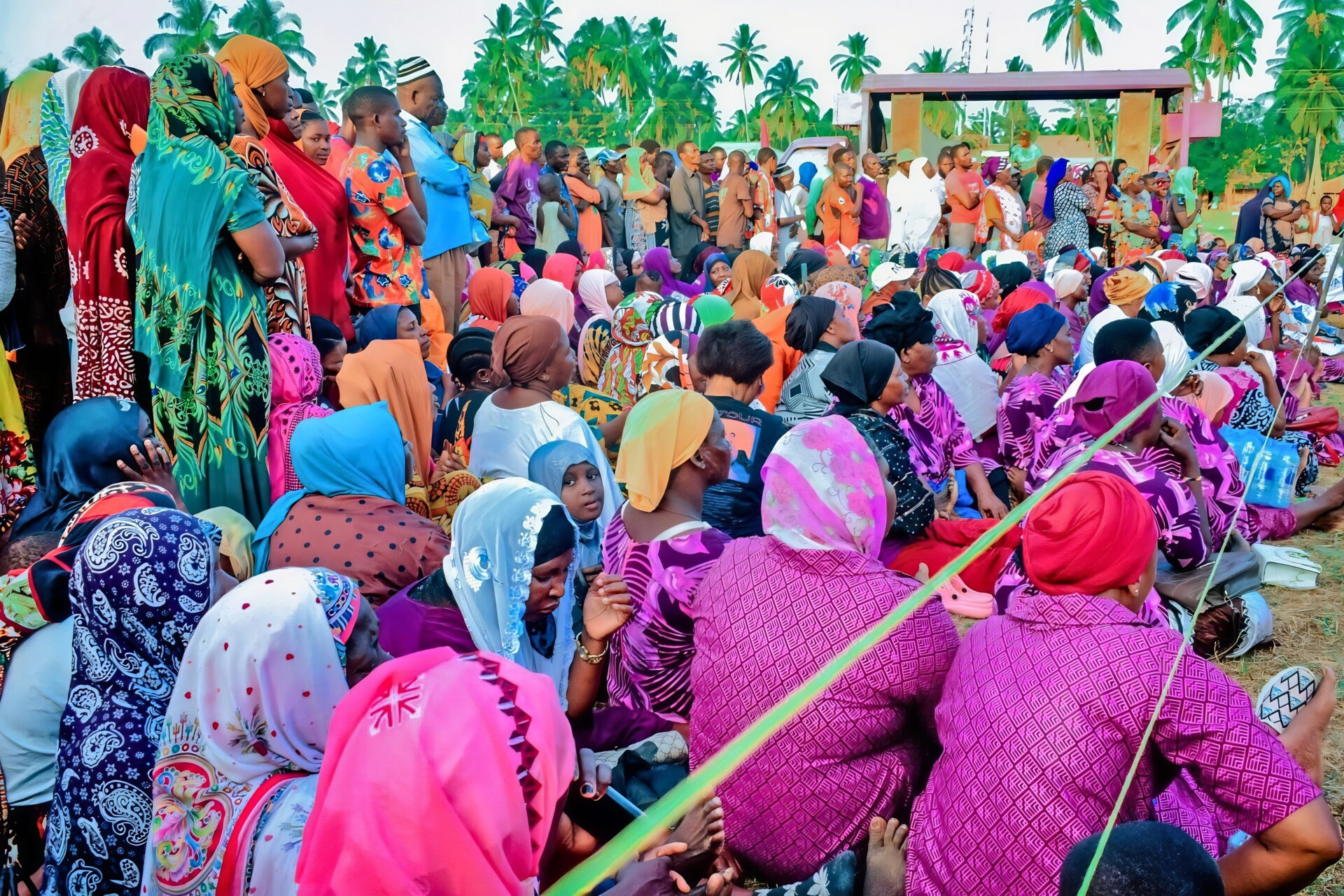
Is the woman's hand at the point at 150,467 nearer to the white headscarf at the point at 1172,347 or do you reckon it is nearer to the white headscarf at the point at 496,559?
the white headscarf at the point at 496,559

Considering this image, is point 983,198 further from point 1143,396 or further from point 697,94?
point 697,94

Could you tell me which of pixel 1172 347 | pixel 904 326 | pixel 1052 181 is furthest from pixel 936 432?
pixel 1052 181

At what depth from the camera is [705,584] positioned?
9.27 feet

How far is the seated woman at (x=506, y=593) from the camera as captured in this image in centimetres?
282

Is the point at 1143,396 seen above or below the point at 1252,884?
above

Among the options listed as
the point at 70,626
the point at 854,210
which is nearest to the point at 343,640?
the point at 70,626

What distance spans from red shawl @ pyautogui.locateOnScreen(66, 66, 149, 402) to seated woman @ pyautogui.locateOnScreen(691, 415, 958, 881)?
2.58 m

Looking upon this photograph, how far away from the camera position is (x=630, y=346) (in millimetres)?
6215

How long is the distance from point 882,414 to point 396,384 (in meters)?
1.99

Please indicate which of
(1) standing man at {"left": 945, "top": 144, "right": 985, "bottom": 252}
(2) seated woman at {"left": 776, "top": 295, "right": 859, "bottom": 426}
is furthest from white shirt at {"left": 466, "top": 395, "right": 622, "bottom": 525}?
(1) standing man at {"left": 945, "top": 144, "right": 985, "bottom": 252}

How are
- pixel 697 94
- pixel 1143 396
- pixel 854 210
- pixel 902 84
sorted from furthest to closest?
pixel 697 94 < pixel 902 84 < pixel 854 210 < pixel 1143 396

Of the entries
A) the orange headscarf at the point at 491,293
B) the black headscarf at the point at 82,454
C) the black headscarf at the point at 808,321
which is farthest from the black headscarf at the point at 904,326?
the black headscarf at the point at 82,454

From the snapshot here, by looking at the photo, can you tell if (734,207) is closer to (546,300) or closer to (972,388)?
(546,300)

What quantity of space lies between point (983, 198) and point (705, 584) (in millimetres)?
12532
